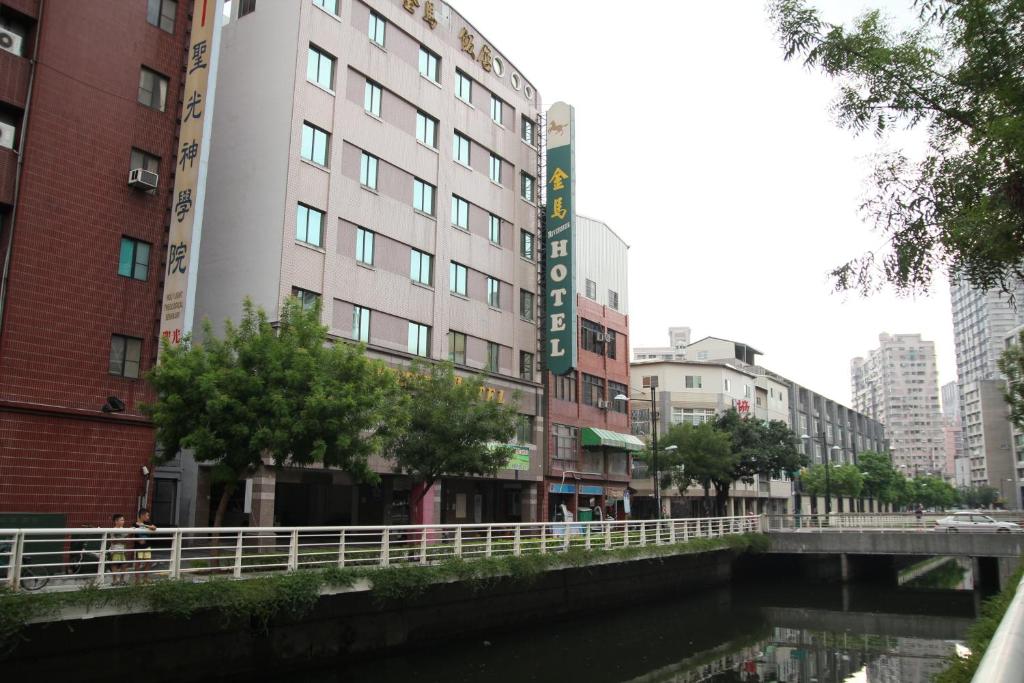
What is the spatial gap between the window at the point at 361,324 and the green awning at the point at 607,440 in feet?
60.4

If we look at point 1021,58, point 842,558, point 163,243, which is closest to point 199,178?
point 163,243

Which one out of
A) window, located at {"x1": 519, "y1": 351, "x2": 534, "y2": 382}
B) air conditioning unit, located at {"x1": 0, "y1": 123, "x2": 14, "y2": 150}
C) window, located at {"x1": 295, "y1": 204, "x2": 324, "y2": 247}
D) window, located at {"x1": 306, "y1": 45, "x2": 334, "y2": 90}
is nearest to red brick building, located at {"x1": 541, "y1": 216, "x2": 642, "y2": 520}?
window, located at {"x1": 519, "y1": 351, "x2": 534, "y2": 382}

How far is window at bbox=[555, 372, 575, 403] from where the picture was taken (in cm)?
4740

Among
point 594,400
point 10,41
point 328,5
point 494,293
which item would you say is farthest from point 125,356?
point 594,400

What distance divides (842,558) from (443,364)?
30565 mm

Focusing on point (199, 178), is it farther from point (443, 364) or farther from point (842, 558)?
point (842, 558)

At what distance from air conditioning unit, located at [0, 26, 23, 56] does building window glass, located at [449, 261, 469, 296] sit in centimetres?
1916

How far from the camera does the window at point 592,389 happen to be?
5056cm

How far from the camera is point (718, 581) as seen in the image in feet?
140

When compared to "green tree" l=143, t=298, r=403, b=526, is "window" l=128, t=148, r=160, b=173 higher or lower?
higher

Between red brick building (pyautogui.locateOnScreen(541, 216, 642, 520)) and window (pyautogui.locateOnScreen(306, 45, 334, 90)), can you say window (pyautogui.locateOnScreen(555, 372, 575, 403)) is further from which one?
window (pyautogui.locateOnScreen(306, 45, 334, 90))

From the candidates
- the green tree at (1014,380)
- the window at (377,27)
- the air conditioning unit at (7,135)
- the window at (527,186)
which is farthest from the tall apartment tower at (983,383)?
the air conditioning unit at (7,135)

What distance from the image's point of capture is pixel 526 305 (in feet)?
147

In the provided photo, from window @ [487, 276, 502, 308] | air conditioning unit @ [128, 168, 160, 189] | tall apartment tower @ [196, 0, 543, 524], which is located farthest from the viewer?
window @ [487, 276, 502, 308]
